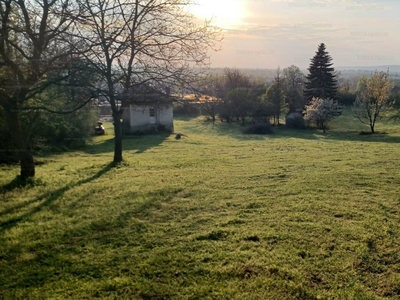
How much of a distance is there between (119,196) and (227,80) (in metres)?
47.9

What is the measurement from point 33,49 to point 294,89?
46.4m

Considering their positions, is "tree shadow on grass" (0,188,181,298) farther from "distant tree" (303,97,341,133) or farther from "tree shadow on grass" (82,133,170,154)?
"distant tree" (303,97,341,133)

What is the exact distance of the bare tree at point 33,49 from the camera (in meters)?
8.60

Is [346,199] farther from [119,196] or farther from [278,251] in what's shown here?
[119,196]

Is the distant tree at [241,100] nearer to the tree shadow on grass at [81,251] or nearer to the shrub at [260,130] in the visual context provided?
the shrub at [260,130]

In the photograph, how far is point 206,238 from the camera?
16.8 feet

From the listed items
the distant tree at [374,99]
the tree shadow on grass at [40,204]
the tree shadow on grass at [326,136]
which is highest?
the distant tree at [374,99]

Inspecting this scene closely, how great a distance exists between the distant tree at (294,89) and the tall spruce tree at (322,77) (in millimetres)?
2725

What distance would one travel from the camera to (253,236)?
5082 millimetres

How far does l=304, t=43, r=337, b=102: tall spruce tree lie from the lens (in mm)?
42450

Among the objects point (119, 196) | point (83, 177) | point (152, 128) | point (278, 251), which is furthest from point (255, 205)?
point (152, 128)

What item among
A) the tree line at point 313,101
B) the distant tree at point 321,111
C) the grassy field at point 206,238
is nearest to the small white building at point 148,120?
the tree line at point 313,101

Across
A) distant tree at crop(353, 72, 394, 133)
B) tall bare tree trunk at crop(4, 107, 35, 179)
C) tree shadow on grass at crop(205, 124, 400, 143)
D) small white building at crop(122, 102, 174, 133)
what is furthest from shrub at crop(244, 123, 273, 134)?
tall bare tree trunk at crop(4, 107, 35, 179)

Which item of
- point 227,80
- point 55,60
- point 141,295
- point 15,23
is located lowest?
point 141,295
